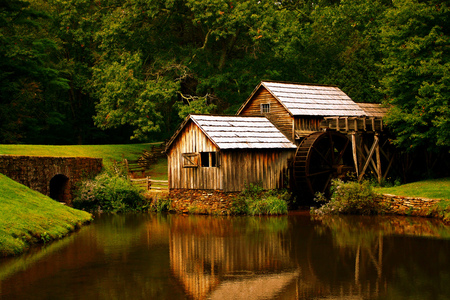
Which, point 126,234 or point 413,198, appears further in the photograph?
point 413,198

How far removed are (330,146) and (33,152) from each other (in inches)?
724

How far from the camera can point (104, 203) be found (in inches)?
1195

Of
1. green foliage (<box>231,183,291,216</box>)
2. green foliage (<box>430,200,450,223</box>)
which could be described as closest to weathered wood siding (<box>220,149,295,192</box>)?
green foliage (<box>231,183,291,216</box>)

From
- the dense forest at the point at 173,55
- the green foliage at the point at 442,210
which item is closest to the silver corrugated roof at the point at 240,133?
the green foliage at the point at 442,210

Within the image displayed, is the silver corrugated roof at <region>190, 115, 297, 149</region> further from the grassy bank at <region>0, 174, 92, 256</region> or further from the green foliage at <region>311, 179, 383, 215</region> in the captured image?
the grassy bank at <region>0, 174, 92, 256</region>

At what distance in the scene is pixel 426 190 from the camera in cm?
2567

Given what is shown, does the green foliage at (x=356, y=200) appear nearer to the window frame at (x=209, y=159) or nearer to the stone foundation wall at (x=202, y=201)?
the stone foundation wall at (x=202, y=201)

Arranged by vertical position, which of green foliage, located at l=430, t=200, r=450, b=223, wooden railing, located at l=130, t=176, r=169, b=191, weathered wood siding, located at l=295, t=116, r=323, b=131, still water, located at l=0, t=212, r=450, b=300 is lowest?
still water, located at l=0, t=212, r=450, b=300

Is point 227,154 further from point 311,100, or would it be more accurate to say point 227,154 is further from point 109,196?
point 311,100

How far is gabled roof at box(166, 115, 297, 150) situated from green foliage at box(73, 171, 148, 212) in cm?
335

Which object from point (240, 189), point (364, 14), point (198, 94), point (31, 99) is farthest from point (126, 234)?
point (364, 14)

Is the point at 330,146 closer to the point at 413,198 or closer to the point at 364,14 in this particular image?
the point at 413,198

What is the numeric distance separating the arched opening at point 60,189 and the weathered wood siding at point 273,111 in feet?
38.0

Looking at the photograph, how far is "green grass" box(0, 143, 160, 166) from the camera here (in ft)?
111
